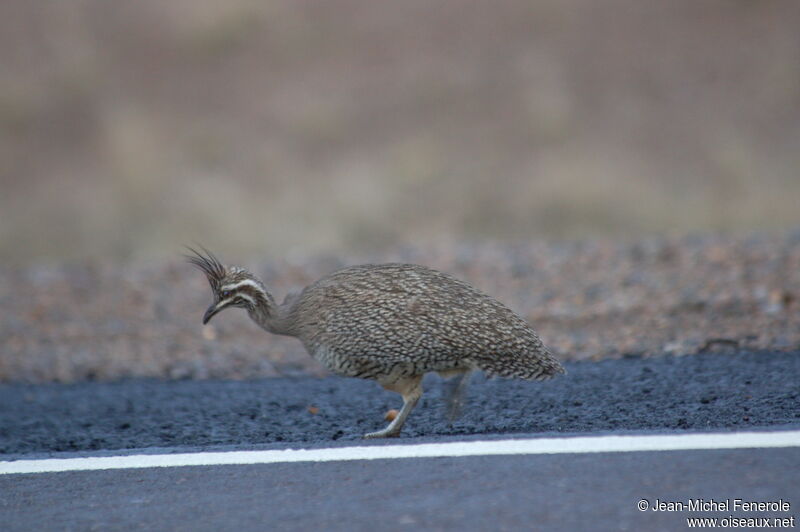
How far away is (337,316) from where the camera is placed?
6.22 meters

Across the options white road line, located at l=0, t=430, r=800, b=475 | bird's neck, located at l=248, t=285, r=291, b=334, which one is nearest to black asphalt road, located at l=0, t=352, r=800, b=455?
white road line, located at l=0, t=430, r=800, b=475

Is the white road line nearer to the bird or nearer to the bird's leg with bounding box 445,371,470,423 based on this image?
the bird

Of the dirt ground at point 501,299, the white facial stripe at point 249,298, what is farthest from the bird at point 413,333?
the dirt ground at point 501,299

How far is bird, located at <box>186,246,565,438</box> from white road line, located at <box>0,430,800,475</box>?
609 mm

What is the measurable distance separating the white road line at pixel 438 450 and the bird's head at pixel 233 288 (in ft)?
4.56

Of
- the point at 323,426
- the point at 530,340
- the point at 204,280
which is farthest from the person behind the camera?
the point at 204,280

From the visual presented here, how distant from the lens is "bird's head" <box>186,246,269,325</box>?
692 cm

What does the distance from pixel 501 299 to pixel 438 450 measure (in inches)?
A: 248

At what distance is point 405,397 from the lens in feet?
20.7

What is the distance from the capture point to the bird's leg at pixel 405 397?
616 cm

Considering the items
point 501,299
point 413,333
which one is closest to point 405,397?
point 413,333

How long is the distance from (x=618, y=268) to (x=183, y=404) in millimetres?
5818

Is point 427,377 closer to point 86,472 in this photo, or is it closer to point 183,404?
point 183,404

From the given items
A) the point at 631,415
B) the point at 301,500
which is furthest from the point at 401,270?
the point at 301,500
